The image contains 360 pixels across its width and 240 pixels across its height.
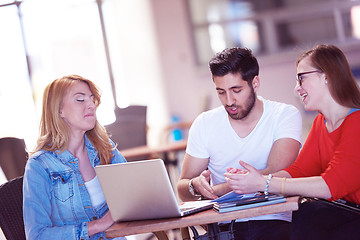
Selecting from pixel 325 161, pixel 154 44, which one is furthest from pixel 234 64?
pixel 154 44

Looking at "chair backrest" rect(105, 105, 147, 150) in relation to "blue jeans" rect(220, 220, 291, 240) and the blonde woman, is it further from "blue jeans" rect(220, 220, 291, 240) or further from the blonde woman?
"blue jeans" rect(220, 220, 291, 240)

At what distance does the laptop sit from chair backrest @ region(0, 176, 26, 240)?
504mm

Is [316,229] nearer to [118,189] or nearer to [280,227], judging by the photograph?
[280,227]

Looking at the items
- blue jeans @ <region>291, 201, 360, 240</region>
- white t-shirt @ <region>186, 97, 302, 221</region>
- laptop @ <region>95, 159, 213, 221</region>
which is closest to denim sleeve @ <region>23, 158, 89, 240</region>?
laptop @ <region>95, 159, 213, 221</region>

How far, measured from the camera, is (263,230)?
7.63 ft

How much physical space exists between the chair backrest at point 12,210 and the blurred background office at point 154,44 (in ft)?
18.4

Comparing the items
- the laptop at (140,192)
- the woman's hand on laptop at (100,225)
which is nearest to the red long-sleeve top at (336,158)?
the laptop at (140,192)

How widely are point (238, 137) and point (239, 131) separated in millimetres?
40

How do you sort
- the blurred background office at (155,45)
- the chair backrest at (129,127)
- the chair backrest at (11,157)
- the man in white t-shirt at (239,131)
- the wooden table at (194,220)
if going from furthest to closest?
the blurred background office at (155,45) < the chair backrest at (129,127) < the chair backrest at (11,157) < the man in white t-shirt at (239,131) < the wooden table at (194,220)

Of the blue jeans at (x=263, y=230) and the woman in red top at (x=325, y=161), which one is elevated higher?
the woman in red top at (x=325, y=161)

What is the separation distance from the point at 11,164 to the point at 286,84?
5235 mm

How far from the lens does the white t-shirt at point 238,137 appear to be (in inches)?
99.4

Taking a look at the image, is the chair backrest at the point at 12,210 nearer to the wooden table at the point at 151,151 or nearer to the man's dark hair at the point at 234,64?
the man's dark hair at the point at 234,64

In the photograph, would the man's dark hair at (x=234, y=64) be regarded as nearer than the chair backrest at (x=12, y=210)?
No
